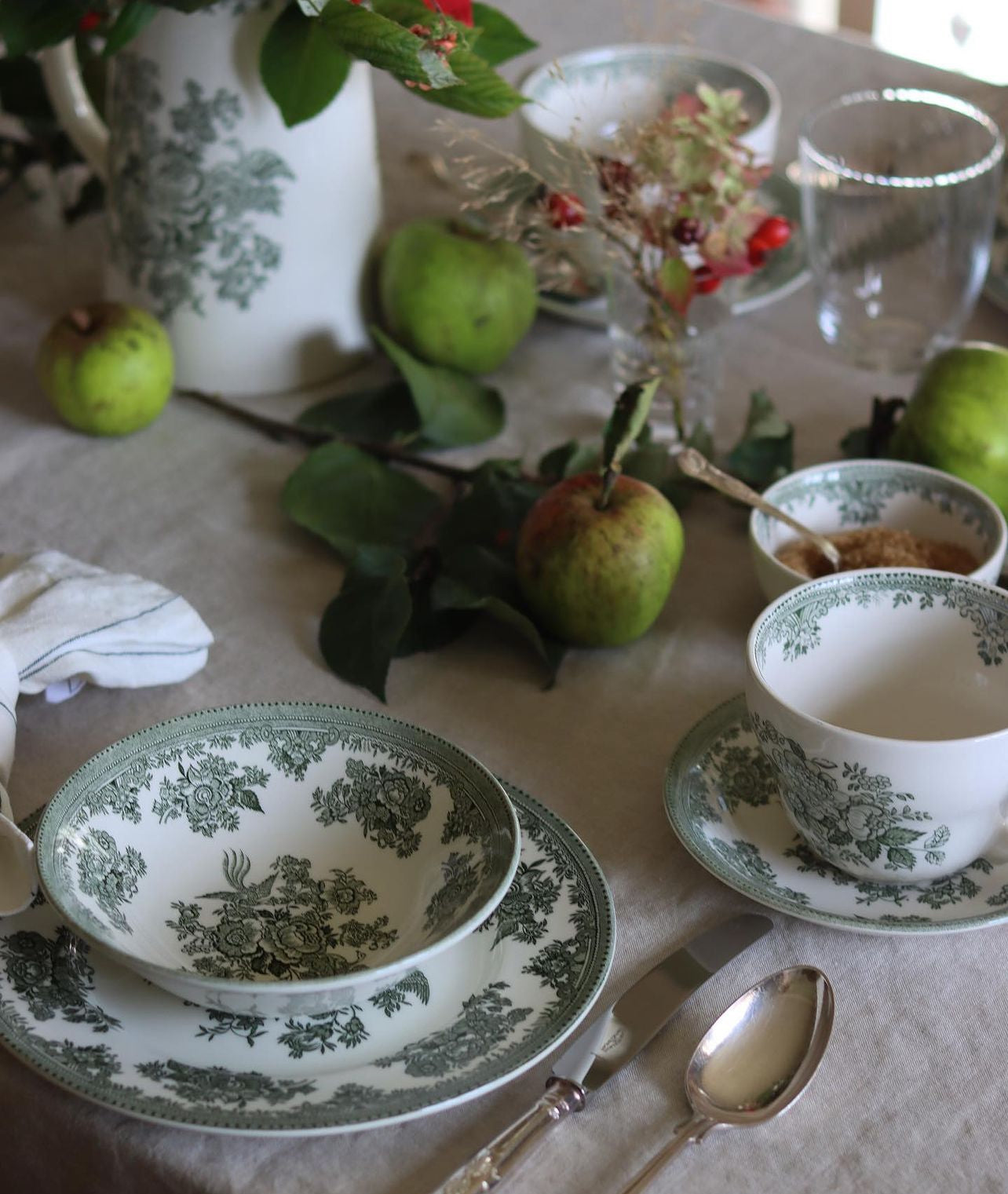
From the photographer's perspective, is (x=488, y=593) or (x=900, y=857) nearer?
(x=900, y=857)

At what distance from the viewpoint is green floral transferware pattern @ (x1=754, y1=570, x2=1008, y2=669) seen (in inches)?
20.2

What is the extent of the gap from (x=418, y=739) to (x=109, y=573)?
212 millimetres

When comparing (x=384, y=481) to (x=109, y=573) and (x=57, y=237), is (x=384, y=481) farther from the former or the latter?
(x=57, y=237)

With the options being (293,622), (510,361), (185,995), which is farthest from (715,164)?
(185,995)

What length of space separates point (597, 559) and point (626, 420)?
6 cm

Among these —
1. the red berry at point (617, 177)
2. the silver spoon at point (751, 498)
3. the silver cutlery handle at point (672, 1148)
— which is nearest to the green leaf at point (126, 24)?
the red berry at point (617, 177)

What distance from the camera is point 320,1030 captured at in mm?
430

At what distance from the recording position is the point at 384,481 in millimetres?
734

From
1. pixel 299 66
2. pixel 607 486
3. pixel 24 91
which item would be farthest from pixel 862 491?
pixel 24 91

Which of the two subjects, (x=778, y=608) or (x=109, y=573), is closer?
(x=778, y=608)

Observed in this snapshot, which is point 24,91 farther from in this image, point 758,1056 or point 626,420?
point 758,1056

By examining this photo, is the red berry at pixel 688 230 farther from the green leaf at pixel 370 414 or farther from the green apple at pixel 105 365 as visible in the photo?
the green apple at pixel 105 365

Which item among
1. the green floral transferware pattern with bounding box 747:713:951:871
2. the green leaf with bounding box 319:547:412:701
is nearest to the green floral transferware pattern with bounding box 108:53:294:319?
the green leaf with bounding box 319:547:412:701

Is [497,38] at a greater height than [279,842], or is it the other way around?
[497,38]
